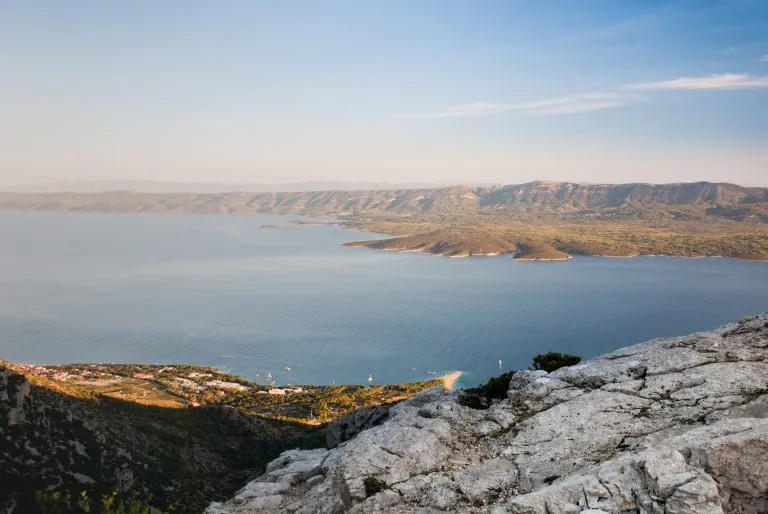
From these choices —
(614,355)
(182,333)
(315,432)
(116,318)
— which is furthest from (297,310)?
(614,355)

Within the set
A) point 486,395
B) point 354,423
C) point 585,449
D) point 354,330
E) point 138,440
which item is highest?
point 585,449

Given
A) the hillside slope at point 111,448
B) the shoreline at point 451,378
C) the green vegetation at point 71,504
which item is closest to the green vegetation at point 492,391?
the green vegetation at point 71,504

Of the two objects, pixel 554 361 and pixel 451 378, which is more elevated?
pixel 554 361

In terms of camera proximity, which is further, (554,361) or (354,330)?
(354,330)

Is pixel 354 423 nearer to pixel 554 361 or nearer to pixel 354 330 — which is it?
pixel 554 361

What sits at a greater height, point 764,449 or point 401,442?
point 764,449

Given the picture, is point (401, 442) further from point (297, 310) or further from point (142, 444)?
point (297, 310)

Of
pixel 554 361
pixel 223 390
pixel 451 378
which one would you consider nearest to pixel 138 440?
pixel 223 390

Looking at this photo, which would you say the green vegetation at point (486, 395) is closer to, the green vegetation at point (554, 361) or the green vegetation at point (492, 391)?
the green vegetation at point (492, 391)
